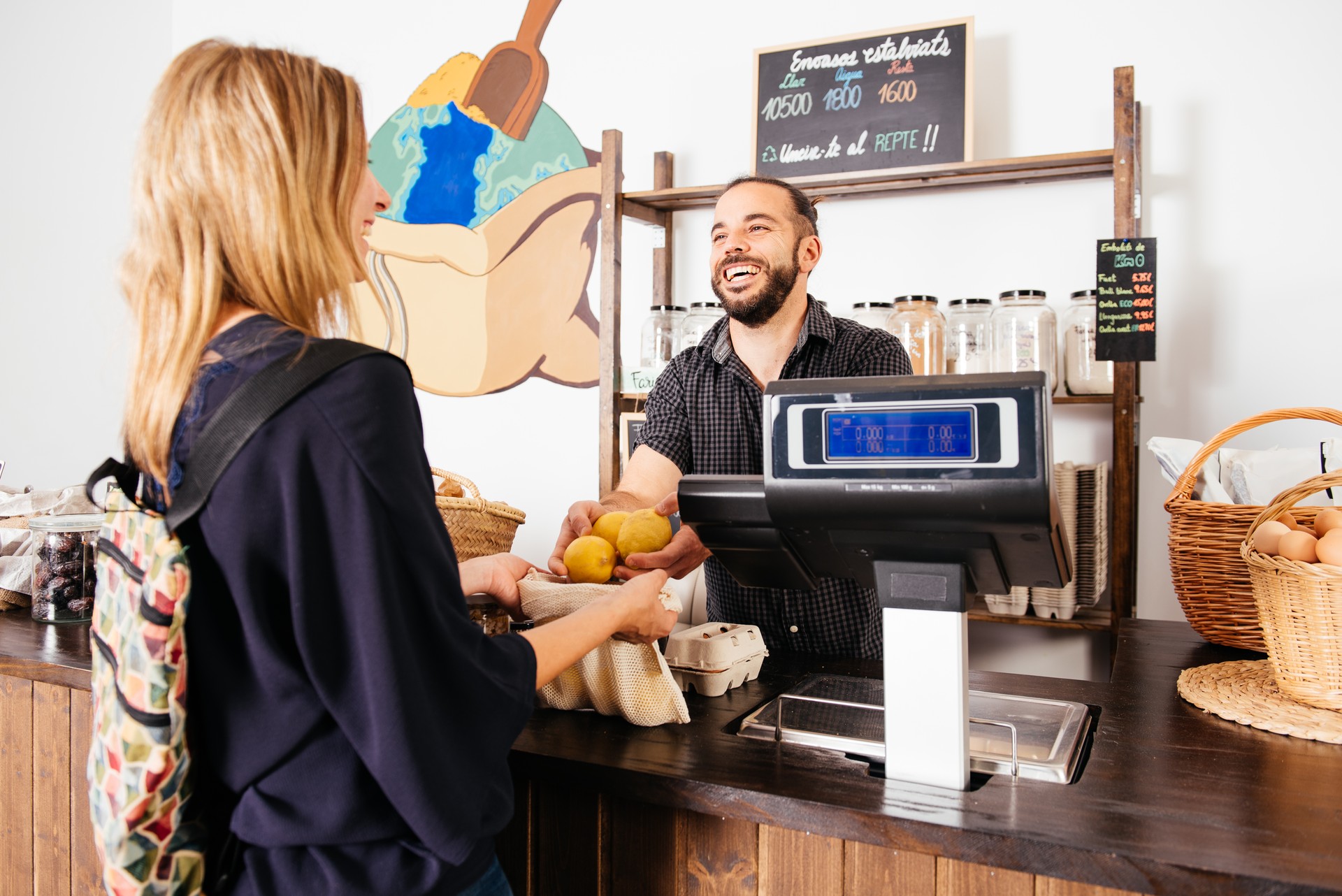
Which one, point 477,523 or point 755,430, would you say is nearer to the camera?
point 477,523

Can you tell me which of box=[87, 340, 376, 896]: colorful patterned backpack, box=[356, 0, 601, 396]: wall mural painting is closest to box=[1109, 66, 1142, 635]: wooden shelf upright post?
box=[356, 0, 601, 396]: wall mural painting

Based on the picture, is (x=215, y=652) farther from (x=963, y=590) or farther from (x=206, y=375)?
(x=963, y=590)

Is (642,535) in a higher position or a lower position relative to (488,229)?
lower

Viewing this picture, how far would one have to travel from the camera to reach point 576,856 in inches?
44.7

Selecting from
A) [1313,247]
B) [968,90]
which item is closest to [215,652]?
[968,90]

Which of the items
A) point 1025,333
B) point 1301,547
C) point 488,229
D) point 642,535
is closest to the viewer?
point 1301,547

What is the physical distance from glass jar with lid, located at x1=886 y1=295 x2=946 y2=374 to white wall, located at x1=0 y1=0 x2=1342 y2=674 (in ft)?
0.93

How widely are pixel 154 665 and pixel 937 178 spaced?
236 cm

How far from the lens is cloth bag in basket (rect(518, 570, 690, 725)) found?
119cm

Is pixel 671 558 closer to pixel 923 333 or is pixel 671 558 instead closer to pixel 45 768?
pixel 45 768

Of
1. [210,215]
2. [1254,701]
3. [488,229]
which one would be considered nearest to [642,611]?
[210,215]

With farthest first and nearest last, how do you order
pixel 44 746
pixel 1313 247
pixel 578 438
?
pixel 578 438, pixel 1313 247, pixel 44 746

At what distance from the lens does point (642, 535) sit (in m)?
1.43

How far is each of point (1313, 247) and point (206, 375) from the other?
2.58 meters
